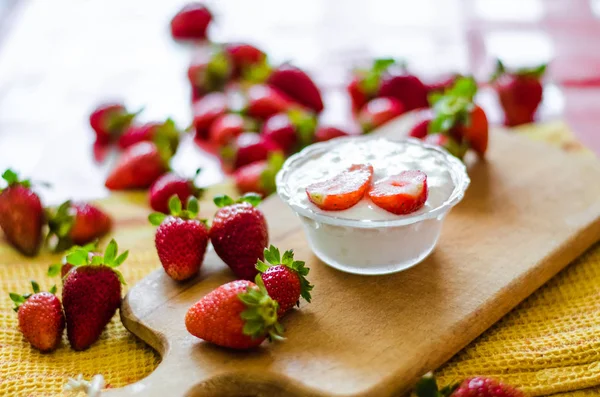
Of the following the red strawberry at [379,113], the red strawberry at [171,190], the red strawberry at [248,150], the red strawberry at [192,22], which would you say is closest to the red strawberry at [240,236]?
the red strawberry at [171,190]

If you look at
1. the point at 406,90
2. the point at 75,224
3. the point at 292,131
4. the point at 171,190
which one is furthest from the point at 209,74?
the point at 75,224

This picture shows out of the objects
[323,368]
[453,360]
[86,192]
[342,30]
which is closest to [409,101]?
[342,30]

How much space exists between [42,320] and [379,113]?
1.18 meters

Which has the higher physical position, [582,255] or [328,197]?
[328,197]

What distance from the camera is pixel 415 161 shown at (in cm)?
152

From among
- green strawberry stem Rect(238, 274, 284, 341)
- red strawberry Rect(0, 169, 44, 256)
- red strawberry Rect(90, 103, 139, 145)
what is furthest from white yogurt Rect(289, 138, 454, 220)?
red strawberry Rect(90, 103, 139, 145)

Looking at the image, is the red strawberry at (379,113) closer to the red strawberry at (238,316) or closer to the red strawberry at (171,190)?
the red strawberry at (171,190)

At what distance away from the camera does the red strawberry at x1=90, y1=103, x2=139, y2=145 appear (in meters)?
2.24

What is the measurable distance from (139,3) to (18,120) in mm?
1072

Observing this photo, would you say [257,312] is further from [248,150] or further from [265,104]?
[265,104]

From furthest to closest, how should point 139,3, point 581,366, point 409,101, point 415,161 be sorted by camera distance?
point 139,3
point 409,101
point 415,161
point 581,366

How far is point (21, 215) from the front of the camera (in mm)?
1674

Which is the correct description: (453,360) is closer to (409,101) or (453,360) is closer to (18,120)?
(409,101)

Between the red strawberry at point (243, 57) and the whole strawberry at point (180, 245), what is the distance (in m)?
1.18
